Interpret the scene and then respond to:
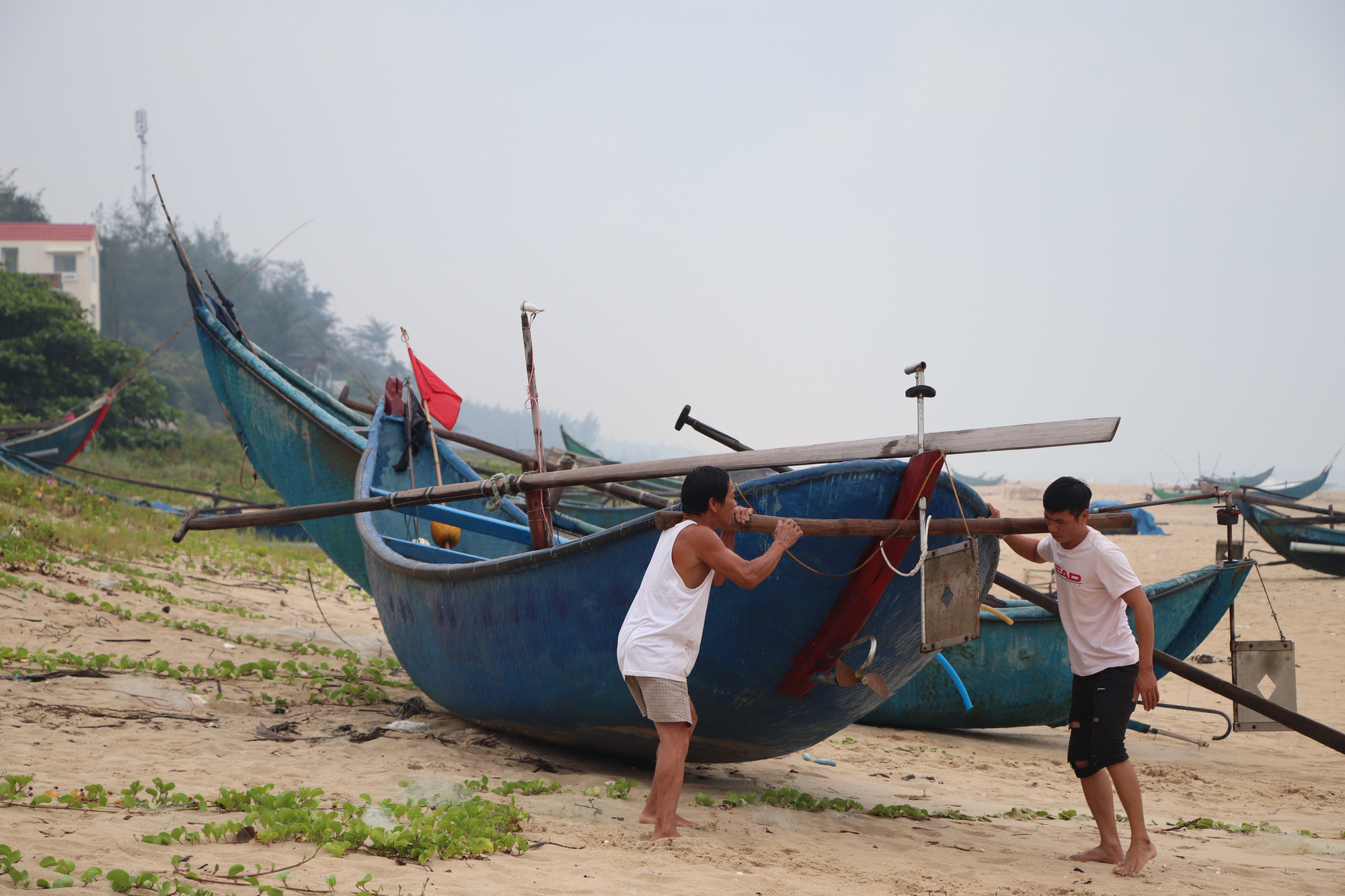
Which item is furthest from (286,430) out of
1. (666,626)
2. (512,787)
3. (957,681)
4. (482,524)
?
(957,681)

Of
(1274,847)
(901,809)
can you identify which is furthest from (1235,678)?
(901,809)

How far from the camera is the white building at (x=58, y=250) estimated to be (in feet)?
123

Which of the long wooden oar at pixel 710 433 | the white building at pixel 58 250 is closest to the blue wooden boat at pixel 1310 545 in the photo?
the long wooden oar at pixel 710 433

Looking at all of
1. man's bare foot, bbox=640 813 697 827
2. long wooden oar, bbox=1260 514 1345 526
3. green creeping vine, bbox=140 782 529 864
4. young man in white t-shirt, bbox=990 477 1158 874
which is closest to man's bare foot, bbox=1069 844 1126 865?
young man in white t-shirt, bbox=990 477 1158 874

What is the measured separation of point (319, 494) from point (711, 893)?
21.1 ft

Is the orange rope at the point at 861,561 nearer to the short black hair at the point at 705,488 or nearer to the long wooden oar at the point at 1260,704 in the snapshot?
the short black hair at the point at 705,488

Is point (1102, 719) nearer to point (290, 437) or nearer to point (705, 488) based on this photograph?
point (705, 488)

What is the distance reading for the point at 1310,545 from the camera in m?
15.6

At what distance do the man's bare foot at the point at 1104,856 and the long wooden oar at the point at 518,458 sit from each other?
221 cm

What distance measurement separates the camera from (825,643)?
11.8 ft

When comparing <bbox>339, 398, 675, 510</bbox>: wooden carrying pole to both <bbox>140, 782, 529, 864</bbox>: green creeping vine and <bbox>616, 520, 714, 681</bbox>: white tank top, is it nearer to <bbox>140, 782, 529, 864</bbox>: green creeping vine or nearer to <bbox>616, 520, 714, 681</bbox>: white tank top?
<bbox>616, 520, 714, 681</bbox>: white tank top

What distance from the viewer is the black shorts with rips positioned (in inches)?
130

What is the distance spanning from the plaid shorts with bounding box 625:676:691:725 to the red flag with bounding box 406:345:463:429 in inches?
157

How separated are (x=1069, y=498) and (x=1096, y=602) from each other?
1.39 ft
